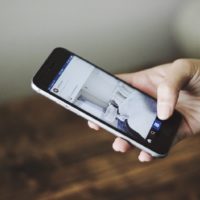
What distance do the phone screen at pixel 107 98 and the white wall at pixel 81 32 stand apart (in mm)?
209

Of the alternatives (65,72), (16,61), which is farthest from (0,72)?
(65,72)

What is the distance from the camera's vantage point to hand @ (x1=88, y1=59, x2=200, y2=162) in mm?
603

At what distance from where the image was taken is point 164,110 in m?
0.60

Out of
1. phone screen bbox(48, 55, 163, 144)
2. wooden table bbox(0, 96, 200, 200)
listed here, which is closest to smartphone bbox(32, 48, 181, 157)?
phone screen bbox(48, 55, 163, 144)

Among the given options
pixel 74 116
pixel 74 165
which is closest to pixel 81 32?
pixel 74 116

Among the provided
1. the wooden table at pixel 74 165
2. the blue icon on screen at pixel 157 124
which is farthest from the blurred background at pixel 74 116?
the blue icon on screen at pixel 157 124

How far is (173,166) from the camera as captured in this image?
2.38ft

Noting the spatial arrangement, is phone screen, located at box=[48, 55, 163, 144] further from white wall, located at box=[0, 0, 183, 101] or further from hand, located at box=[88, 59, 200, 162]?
white wall, located at box=[0, 0, 183, 101]

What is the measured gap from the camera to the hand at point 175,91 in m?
0.60

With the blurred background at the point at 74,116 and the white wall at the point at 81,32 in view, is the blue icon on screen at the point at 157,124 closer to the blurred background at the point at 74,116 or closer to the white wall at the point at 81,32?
the blurred background at the point at 74,116

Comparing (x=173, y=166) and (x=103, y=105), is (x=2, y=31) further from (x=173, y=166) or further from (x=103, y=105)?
(x=173, y=166)

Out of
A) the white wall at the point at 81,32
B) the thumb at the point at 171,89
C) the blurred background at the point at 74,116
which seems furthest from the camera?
the white wall at the point at 81,32

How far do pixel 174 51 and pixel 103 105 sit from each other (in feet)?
1.62

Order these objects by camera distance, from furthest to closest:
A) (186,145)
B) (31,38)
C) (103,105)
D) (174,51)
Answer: (174,51) → (31,38) → (186,145) → (103,105)
